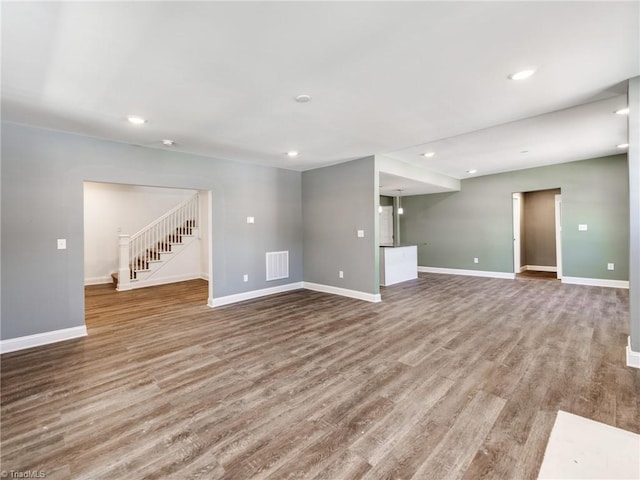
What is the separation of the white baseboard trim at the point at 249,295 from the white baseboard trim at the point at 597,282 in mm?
6028

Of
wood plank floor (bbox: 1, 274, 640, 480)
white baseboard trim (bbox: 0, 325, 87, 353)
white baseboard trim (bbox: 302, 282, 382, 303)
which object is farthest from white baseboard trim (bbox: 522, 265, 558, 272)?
white baseboard trim (bbox: 0, 325, 87, 353)

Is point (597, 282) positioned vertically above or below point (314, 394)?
above

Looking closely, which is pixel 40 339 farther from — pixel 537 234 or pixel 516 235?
pixel 537 234

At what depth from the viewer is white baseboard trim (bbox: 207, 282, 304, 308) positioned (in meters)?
5.01

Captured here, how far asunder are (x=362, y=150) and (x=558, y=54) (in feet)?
9.12

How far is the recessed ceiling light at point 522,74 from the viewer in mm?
2369

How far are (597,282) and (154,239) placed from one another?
10.5 metres

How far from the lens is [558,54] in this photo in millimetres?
2146

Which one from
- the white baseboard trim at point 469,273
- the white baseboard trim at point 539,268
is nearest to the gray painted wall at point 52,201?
the white baseboard trim at point 469,273

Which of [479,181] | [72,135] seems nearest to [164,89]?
[72,135]

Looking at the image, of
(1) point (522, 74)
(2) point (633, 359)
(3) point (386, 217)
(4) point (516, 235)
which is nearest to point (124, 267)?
(3) point (386, 217)

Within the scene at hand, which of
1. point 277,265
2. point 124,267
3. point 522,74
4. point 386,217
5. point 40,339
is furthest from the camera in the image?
point 386,217

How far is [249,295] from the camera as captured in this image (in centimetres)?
550

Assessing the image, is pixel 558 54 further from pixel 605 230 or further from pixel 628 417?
pixel 605 230
